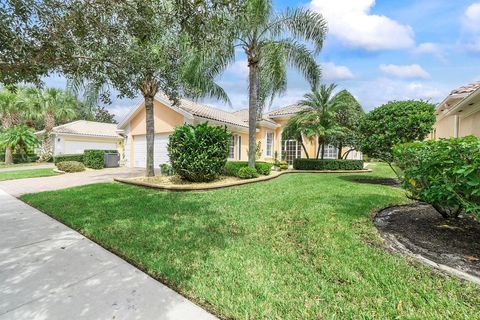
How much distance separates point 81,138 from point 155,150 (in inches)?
631

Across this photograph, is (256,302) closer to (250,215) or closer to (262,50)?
(250,215)

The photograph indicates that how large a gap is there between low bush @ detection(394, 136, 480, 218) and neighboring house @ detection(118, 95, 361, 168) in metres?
10.5

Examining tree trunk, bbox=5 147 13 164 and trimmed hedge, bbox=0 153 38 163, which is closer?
tree trunk, bbox=5 147 13 164

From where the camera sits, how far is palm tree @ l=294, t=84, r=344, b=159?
16.6 m

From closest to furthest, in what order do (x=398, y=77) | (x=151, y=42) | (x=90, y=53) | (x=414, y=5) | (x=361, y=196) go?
(x=90, y=53) < (x=151, y=42) < (x=361, y=196) < (x=414, y=5) < (x=398, y=77)

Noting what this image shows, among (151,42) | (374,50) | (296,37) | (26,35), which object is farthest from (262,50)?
(26,35)

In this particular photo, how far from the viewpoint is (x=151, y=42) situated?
554 centimetres

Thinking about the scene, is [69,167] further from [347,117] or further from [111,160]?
[347,117]

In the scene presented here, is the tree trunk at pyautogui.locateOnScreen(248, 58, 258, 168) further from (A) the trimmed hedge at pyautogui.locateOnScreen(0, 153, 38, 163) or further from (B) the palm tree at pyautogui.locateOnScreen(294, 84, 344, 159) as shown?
(A) the trimmed hedge at pyautogui.locateOnScreen(0, 153, 38, 163)

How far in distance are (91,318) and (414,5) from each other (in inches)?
473

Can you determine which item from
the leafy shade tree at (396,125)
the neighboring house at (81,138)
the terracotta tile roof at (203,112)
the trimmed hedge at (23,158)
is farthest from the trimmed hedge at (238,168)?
the trimmed hedge at (23,158)

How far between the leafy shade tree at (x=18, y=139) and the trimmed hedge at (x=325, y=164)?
1176 inches

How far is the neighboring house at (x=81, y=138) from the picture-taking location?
27486 millimetres

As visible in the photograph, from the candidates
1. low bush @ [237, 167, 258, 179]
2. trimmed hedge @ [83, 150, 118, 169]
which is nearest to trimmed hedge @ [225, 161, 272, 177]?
low bush @ [237, 167, 258, 179]
